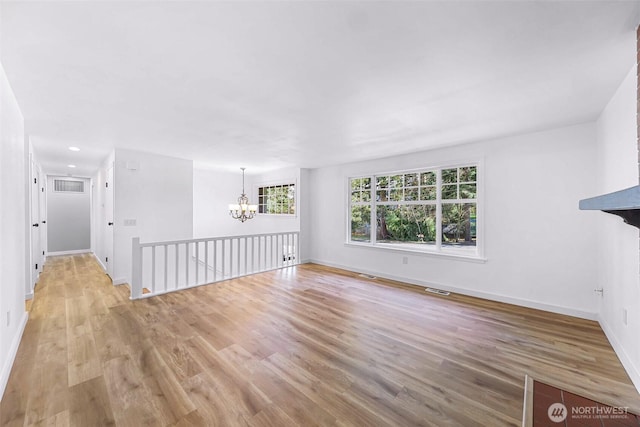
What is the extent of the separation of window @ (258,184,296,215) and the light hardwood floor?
10.7ft

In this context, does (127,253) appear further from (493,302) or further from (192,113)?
(493,302)

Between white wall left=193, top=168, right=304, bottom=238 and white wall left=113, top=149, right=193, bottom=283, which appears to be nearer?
white wall left=113, top=149, right=193, bottom=283

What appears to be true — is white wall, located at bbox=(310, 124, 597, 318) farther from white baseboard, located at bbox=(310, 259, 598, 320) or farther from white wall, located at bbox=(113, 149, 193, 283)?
white wall, located at bbox=(113, 149, 193, 283)

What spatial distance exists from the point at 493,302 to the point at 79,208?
10.5 metres

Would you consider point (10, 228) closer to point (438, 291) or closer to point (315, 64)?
point (315, 64)

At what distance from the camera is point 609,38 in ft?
5.11

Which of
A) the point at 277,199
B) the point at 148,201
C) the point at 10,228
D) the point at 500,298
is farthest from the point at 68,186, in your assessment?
the point at 500,298

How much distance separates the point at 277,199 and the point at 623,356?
20.7ft

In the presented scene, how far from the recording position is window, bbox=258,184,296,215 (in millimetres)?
6535

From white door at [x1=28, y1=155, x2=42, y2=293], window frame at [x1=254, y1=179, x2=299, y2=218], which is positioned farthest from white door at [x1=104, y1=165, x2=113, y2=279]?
window frame at [x1=254, y1=179, x2=299, y2=218]

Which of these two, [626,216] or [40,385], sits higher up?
[626,216]

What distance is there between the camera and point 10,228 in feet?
7.25

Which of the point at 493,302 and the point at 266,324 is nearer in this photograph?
the point at 266,324

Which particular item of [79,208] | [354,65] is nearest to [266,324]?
[354,65]
